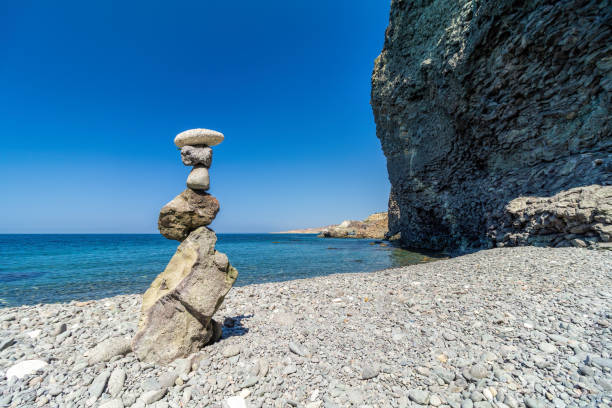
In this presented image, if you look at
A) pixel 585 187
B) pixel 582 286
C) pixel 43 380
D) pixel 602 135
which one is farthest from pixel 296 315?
pixel 602 135

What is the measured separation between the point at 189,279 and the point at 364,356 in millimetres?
3180

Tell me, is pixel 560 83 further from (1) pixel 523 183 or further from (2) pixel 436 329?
(2) pixel 436 329

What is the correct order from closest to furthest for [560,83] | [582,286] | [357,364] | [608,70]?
[357,364] → [582,286] → [608,70] → [560,83]

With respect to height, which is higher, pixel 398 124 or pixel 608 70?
pixel 398 124

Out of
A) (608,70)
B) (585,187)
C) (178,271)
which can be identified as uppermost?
(608,70)

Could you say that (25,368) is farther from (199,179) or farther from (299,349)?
(299,349)

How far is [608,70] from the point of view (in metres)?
9.93

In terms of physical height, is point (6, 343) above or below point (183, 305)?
below

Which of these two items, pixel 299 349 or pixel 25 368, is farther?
pixel 299 349

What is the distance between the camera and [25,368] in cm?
379

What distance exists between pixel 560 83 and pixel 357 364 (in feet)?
49.8

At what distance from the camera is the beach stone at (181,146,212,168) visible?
482cm

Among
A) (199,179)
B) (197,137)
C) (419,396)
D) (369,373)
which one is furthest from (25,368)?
(419,396)

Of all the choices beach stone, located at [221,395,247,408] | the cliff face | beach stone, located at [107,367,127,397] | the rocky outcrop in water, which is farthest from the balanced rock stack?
the rocky outcrop in water
